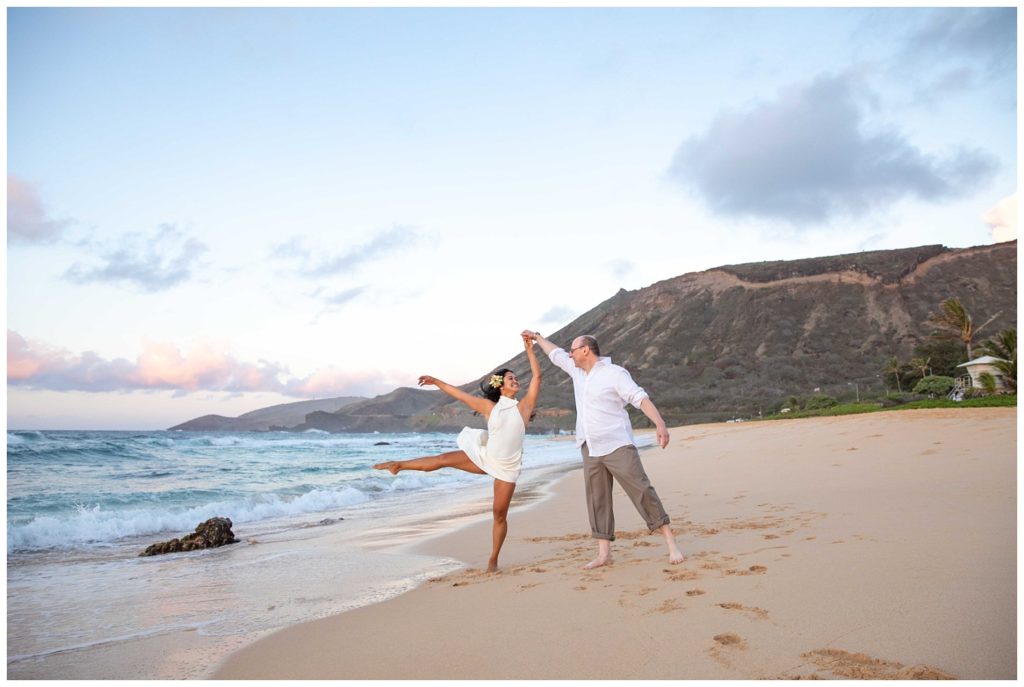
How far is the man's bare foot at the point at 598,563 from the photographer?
548 cm

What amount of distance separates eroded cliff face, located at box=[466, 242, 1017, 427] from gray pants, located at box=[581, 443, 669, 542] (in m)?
66.2

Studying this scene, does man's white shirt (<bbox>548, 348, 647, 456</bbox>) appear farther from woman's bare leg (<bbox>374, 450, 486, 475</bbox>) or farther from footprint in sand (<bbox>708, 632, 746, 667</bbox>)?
footprint in sand (<bbox>708, 632, 746, 667</bbox>)

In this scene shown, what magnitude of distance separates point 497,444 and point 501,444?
3 cm

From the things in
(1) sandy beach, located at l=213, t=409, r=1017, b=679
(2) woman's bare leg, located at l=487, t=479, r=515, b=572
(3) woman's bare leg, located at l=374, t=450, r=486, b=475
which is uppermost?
(3) woman's bare leg, located at l=374, t=450, r=486, b=475

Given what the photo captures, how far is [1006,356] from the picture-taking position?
30.5m

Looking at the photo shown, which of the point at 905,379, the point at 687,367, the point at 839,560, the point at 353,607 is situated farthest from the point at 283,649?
the point at 687,367

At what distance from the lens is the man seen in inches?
218

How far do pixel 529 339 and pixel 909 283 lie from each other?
112670mm

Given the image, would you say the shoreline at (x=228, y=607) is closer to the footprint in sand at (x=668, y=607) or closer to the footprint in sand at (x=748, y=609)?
the footprint in sand at (x=668, y=607)

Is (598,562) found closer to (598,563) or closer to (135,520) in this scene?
(598,563)

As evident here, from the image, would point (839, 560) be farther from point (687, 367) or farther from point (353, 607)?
point (687, 367)

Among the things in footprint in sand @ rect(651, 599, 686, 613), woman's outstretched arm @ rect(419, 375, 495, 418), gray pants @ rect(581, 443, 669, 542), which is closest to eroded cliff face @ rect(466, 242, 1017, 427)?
gray pants @ rect(581, 443, 669, 542)

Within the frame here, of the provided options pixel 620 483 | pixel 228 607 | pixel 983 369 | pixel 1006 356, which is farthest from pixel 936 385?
pixel 228 607

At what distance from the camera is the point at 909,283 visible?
333 ft
